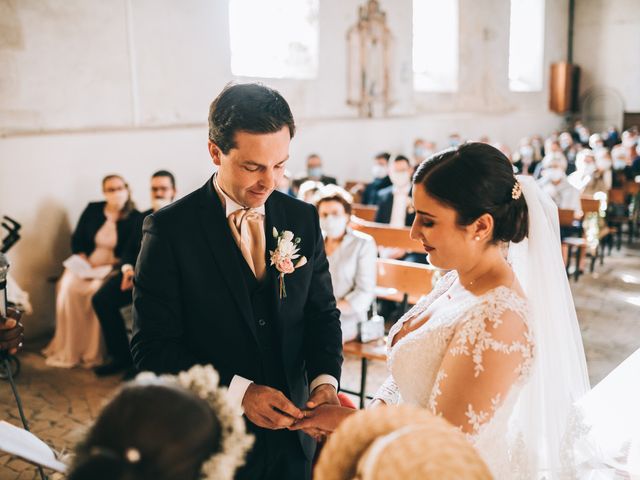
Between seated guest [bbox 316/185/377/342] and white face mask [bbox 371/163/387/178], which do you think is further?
white face mask [bbox 371/163/387/178]

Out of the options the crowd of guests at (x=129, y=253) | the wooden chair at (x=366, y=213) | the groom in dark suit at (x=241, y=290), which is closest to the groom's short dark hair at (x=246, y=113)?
the groom in dark suit at (x=241, y=290)

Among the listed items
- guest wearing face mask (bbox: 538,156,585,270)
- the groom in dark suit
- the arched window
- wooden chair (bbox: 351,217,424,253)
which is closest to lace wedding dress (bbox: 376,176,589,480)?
the groom in dark suit

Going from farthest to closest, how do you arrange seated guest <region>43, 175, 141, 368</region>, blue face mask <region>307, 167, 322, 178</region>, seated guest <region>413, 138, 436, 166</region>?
seated guest <region>413, 138, 436, 166</region>, blue face mask <region>307, 167, 322, 178</region>, seated guest <region>43, 175, 141, 368</region>

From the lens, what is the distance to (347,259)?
4.54 m

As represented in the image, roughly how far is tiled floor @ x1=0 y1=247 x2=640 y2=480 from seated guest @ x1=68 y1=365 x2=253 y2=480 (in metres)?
2.20

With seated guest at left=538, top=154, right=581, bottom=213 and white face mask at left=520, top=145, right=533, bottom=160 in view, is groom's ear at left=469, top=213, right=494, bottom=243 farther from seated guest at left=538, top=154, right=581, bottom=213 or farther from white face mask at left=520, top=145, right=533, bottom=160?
white face mask at left=520, top=145, right=533, bottom=160

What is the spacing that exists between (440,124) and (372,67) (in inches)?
115

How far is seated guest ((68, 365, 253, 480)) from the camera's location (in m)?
0.71

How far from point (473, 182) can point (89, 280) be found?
15.4 ft

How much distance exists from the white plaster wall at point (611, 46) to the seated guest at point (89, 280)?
55.9 ft

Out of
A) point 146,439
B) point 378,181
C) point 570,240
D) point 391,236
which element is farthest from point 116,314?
point 570,240

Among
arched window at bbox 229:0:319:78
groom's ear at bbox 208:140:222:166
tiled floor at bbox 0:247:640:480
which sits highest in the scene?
arched window at bbox 229:0:319:78

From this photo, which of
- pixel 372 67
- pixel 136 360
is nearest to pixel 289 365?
pixel 136 360

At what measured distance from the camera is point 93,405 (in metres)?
4.37
